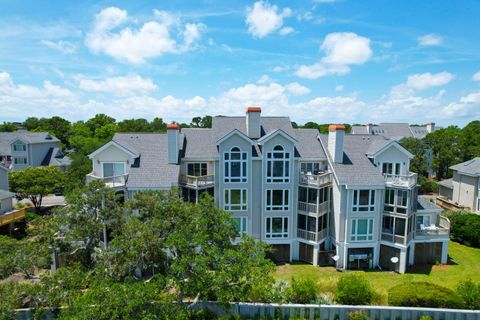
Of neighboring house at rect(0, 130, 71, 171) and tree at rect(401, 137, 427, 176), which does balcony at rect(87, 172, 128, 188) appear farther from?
tree at rect(401, 137, 427, 176)

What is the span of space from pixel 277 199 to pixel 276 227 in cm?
284

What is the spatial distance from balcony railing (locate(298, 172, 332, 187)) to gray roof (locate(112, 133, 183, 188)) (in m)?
11.8

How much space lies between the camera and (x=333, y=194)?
28891 mm

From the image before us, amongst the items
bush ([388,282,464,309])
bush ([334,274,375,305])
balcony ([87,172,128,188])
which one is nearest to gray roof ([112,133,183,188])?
balcony ([87,172,128,188])

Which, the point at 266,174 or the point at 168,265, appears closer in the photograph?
the point at 168,265

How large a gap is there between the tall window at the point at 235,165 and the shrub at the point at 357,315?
14.5 m

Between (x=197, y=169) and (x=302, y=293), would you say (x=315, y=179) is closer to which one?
(x=197, y=169)

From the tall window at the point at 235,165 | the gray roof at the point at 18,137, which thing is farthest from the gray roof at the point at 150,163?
the gray roof at the point at 18,137

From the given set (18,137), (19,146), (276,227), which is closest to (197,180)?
(276,227)

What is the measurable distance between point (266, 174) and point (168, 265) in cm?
1381

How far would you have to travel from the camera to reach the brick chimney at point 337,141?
Result: 28.6m

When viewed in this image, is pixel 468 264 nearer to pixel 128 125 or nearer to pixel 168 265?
pixel 168 265

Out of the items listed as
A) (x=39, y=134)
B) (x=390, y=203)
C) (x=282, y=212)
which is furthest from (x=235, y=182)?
(x=39, y=134)

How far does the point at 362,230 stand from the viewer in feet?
92.5
